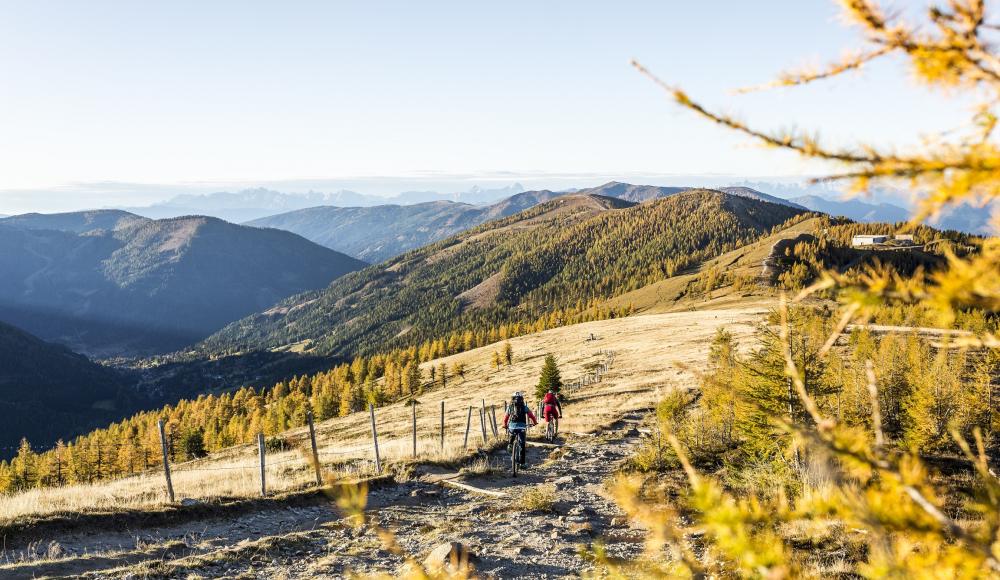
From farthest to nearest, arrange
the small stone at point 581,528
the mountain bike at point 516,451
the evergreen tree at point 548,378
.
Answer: the evergreen tree at point 548,378, the mountain bike at point 516,451, the small stone at point 581,528

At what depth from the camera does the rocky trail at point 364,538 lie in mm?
9351

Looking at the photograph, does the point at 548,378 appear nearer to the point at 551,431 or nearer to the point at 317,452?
the point at 551,431

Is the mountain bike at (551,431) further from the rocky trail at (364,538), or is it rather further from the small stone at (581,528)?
the small stone at (581,528)

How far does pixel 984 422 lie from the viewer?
1920 cm

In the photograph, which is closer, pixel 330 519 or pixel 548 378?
pixel 330 519

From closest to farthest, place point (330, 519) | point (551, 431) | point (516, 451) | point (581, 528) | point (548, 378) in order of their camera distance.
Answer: point (581, 528) < point (330, 519) < point (516, 451) < point (551, 431) < point (548, 378)

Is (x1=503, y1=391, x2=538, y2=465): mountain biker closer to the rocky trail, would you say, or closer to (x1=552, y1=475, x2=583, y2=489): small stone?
the rocky trail

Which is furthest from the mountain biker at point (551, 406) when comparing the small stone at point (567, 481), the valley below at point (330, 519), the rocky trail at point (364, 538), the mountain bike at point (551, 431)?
the rocky trail at point (364, 538)

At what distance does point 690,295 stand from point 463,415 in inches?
4719

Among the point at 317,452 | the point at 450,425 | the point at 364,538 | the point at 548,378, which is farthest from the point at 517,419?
the point at 548,378

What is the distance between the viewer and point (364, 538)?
35.9 ft

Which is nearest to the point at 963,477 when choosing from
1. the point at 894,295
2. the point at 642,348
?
the point at 894,295

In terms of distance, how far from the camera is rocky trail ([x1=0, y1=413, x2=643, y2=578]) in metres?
9.35

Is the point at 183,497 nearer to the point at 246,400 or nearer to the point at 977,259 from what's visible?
the point at 977,259
